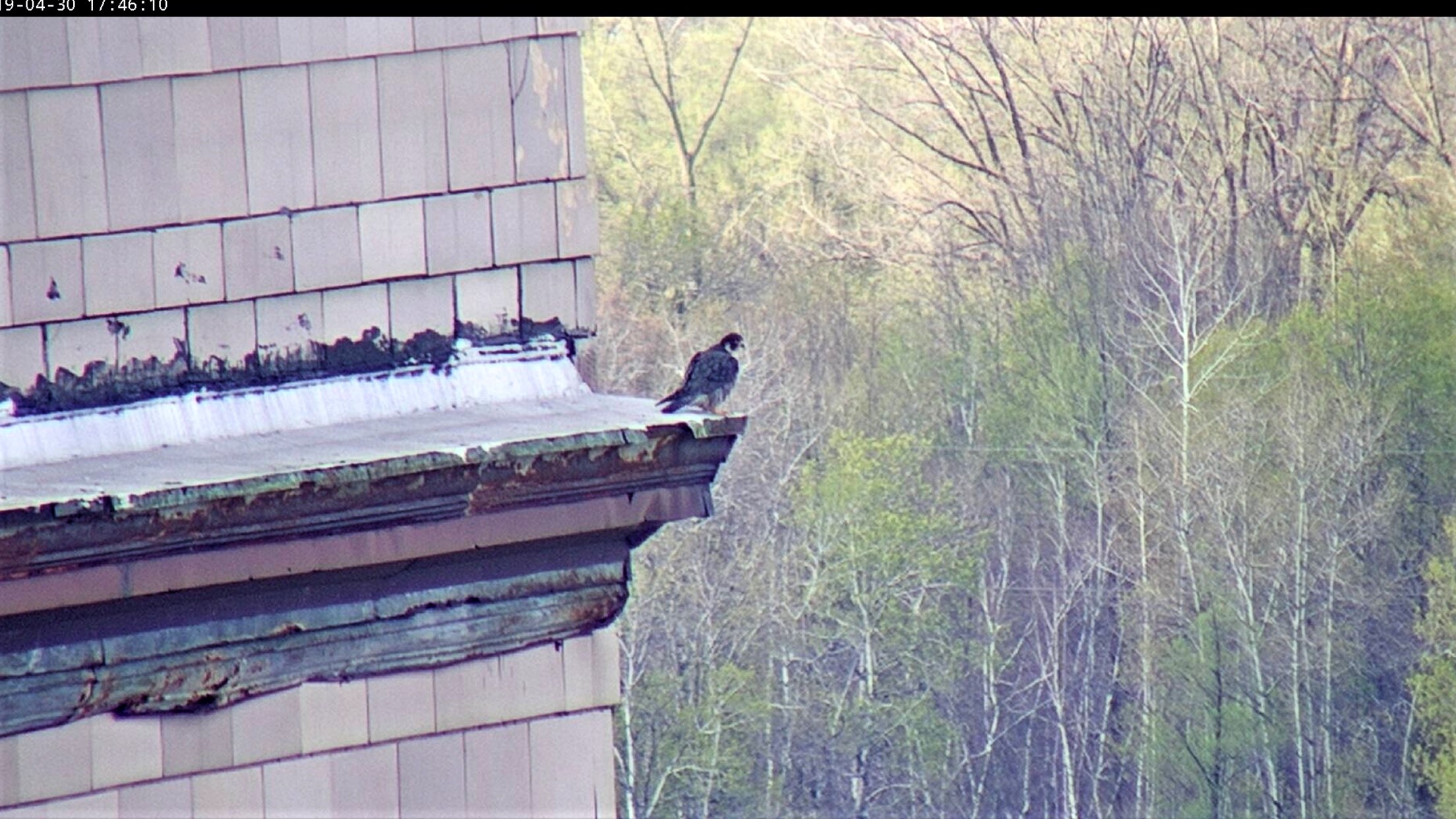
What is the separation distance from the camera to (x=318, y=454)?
3.49 meters

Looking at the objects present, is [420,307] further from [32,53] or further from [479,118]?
[32,53]

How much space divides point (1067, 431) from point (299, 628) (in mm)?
22600

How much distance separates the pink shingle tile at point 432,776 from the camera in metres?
3.72

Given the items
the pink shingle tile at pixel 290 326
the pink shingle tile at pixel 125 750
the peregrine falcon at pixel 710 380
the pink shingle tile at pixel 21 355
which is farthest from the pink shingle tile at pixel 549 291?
the peregrine falcon at pixel 710 380

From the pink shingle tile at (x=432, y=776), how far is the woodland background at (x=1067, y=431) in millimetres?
19647

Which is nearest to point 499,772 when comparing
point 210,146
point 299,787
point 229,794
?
point 299,787

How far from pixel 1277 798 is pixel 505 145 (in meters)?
21.3

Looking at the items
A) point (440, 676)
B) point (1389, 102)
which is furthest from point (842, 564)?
point (440, 676)

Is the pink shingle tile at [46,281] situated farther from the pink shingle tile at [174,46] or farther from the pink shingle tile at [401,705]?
the pink shingle tile at [401,705]

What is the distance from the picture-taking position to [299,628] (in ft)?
11.9

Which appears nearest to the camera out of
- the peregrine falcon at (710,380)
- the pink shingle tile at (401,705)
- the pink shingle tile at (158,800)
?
the pink shingle tile at (158,800)

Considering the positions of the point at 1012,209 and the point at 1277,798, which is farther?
the point at 1012,209

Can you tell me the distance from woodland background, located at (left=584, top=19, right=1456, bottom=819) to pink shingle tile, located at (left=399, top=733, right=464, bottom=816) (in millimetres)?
19647
